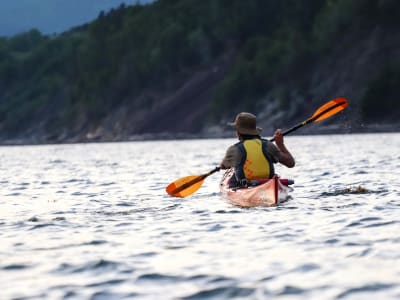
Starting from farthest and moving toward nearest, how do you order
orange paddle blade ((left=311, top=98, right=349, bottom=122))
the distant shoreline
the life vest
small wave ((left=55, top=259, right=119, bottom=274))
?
the distant shoreline < orange paddle blade ((left=311, top=98, right=349, bottom=122)) < the life vest < small wave ((left=55, top=259, right=119, bottom=274))

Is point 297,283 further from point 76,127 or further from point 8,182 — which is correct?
point 76,127

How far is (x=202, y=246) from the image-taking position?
1021 centimetres

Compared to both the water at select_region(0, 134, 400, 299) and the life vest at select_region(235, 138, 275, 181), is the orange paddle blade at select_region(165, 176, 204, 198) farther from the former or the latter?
the life vest at select_region(235, 138, 275, 181)

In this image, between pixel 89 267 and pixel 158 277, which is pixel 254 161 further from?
pixel 158 277

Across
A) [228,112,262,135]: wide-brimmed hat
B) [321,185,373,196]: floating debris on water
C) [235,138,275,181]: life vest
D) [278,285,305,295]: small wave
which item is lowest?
[321,185,373,196]: floating debris on water

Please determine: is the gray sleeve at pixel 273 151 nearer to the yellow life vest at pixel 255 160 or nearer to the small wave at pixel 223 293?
the yellow life vest at pixel 255 160

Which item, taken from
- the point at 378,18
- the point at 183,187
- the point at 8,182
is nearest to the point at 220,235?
the point at 183,187

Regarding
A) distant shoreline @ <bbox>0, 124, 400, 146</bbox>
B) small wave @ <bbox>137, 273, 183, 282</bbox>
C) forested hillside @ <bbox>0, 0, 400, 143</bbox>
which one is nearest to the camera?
small wave @ <bbox>137, 273, 183, 282</bbox>

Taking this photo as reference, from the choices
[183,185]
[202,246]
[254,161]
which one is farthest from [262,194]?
[202,246]

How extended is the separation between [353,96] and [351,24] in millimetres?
10345

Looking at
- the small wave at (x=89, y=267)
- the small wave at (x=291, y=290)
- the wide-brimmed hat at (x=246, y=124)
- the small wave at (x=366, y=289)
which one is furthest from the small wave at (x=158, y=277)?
the wide-brimmed hat at (x=246, y=124)

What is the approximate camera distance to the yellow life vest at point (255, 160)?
14180 millimetres

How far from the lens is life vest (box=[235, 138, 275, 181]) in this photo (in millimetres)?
14180

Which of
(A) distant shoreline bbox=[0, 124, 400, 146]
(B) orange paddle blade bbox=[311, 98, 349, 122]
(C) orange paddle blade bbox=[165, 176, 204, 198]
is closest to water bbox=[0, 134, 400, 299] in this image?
(C) orange paddle blade bbox=[165, 176, 204, 198]
